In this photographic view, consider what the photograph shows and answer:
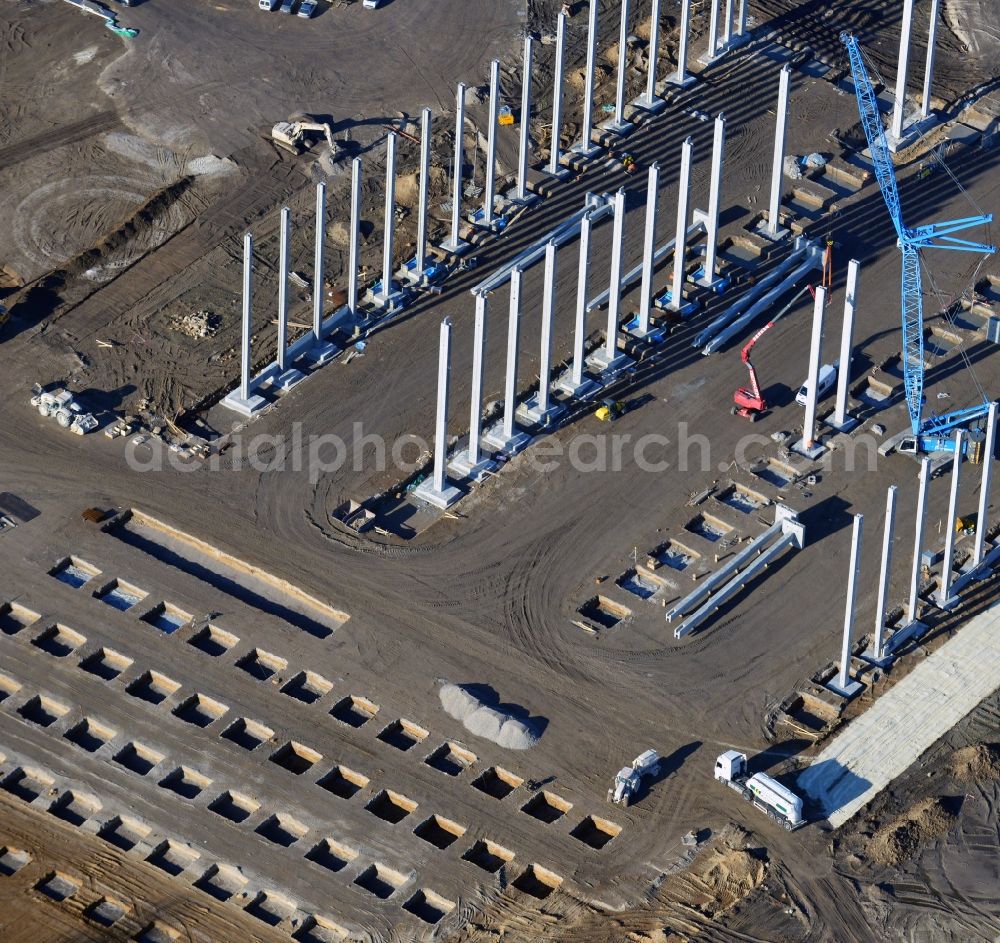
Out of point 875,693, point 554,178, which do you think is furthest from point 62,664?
point 554,178

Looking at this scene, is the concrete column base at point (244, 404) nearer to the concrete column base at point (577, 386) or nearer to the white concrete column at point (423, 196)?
the white concrete column at point (423, 196)

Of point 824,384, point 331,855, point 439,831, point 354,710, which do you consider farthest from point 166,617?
point 824,384

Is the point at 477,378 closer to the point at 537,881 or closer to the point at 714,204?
the point at 714,204

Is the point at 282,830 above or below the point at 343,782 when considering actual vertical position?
below

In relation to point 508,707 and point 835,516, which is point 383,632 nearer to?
point 508,707

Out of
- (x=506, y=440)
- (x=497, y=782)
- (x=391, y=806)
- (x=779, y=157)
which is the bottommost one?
(x=391, y=806)

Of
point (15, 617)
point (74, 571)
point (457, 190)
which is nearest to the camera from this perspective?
point (15, 617)
